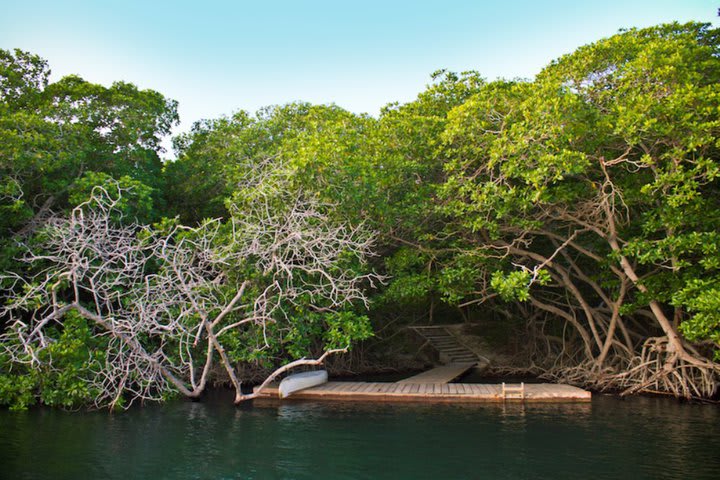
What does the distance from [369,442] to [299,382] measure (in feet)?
16.1

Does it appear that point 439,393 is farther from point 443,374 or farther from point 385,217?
point 385,217

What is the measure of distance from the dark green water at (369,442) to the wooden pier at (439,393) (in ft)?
1.83

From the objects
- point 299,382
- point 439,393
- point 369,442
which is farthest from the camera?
point 299,382

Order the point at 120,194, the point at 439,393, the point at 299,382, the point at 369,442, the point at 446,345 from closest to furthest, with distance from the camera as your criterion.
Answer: the point at 369,442, the point at 120,194, the point at 439,393, the point at 299,382, the point at 446,345

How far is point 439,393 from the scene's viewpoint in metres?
13.7

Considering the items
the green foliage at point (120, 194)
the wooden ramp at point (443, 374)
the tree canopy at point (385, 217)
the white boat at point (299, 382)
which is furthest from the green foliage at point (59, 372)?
the wooden ramp at point (443, 374)

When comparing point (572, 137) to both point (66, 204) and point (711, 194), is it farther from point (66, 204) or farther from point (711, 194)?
point (66, 204)

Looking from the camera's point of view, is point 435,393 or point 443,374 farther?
point 443,374

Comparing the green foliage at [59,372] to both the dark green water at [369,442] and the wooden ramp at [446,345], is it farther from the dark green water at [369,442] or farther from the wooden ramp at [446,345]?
the wooden ramp at [446,345]

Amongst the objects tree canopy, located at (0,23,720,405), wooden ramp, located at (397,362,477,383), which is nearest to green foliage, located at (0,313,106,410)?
tree canopy, located at (0,23,720,405)

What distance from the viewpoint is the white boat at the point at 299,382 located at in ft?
45.3

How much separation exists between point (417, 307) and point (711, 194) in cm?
1137

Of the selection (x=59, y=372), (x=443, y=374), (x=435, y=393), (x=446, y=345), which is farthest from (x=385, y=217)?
(x=446, y=345)

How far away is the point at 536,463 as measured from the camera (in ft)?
27.1
